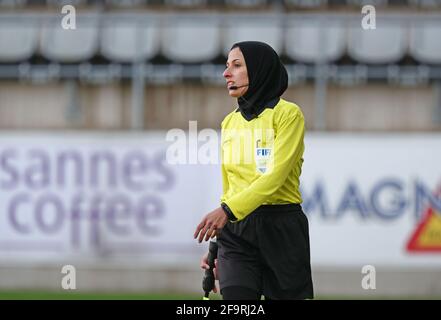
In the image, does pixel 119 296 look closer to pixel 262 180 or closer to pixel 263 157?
pixel 263 157

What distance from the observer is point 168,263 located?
43.4 ft

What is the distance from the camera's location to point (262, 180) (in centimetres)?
505

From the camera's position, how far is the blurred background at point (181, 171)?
1315 cm

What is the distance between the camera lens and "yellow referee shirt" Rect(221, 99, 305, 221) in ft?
16.6

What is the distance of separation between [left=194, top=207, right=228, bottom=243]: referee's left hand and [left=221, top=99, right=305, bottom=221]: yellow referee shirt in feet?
0.24

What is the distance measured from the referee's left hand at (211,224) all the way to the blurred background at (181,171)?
7.04 m

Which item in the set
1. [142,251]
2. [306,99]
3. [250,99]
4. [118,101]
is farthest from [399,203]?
[250,99]

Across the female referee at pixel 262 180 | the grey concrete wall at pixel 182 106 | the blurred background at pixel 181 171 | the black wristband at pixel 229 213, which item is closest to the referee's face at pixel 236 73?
the female referee at pixel 262 180

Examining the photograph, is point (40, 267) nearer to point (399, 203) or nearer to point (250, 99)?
point (399, 203)

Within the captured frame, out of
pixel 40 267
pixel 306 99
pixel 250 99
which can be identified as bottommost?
pixel 40 267

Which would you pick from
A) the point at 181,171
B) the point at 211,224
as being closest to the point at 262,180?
the point at 211,224

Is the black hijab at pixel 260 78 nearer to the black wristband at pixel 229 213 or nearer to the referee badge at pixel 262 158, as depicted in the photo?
the referee badge at pixel 262 158

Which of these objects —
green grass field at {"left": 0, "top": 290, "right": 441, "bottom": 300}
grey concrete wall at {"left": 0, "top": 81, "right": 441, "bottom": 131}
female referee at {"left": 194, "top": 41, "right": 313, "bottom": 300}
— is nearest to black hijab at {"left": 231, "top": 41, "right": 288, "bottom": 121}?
female referee at {"left": 194, "top": 41, "right": 313, "bottom": 300}

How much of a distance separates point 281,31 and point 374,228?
3.75 metres
